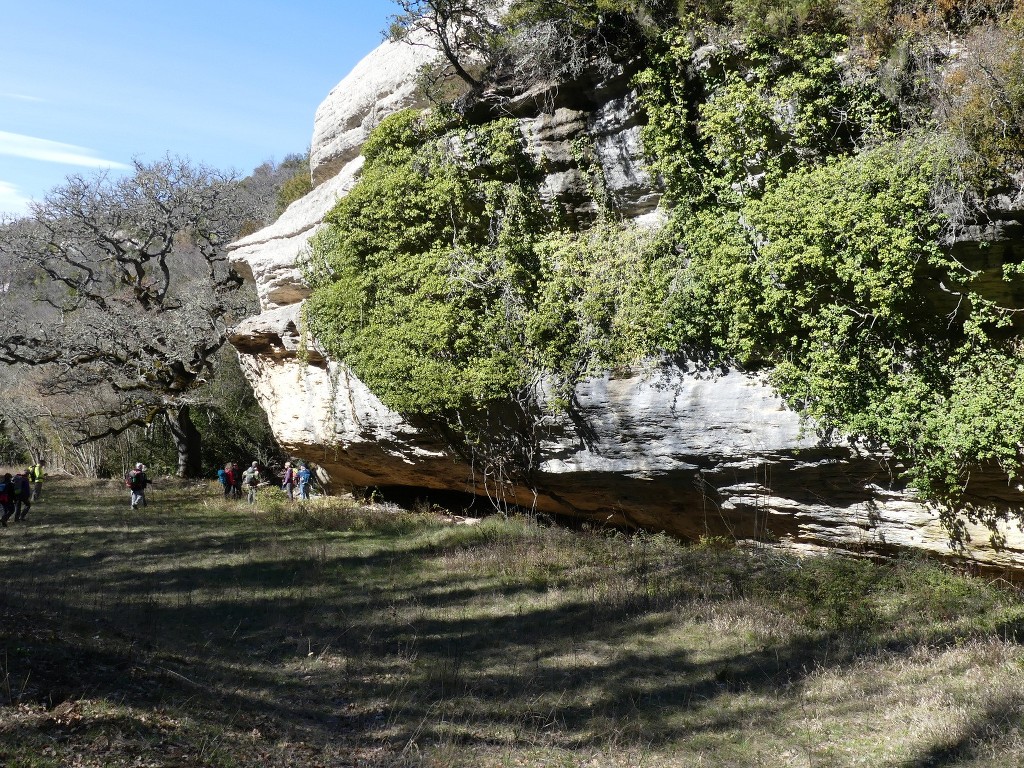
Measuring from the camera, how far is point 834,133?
923 cm

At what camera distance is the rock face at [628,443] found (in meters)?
9.83

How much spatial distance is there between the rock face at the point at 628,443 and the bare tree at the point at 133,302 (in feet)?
24.4

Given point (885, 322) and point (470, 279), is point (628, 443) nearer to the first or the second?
point (470, 279)

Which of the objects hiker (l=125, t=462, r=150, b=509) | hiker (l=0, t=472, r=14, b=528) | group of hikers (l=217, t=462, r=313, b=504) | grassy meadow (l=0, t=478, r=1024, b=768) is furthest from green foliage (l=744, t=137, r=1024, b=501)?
hiker (l=125, t=462, r=150, b=509)

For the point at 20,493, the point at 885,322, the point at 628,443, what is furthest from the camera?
the point at 20,493

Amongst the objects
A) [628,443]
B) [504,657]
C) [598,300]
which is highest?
[598,300]

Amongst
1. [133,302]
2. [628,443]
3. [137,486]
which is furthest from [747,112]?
[133,302]

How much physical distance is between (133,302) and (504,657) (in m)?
21.5

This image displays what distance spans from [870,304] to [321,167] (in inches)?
514

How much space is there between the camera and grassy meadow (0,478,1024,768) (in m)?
5.62

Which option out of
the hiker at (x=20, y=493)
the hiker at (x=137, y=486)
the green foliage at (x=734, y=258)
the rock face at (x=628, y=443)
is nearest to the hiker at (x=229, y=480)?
the hiker at (x=137, y=486)

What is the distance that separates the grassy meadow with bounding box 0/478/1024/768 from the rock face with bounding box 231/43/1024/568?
59 cm

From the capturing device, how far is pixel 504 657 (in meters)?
8.10

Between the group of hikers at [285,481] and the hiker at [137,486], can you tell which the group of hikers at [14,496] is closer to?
the hiker at [137,486]
